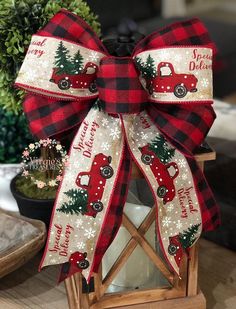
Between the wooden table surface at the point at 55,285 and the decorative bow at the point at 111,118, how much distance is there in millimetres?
131

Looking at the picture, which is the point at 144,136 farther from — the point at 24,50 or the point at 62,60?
the point at 24,50

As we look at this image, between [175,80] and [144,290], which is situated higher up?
[175,80]

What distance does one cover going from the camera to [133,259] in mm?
674

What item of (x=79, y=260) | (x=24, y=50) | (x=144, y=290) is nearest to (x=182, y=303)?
(x=144, y=290)

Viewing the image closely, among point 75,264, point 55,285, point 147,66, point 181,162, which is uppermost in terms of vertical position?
point 147,66

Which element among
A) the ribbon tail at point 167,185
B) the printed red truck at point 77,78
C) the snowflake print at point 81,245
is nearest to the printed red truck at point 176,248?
the ribbon tail at point 167,185

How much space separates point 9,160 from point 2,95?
19 cm

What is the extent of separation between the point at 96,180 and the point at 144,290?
0.17m

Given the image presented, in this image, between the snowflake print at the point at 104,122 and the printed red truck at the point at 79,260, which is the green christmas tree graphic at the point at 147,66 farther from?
the printed red truck at the point at 79,260

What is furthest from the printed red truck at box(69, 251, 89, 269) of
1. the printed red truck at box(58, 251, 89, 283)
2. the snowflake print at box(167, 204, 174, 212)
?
the snowflake print at box(167, 204, 174, 212)

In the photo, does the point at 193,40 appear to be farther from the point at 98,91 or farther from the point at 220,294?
the point at 220,294

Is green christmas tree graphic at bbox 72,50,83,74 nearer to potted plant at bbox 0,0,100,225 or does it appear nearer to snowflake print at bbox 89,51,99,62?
snowflake print at bbox 89,51,99,62

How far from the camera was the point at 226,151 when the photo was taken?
31.9 inches

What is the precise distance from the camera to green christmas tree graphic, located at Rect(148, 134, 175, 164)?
23.2 inches
